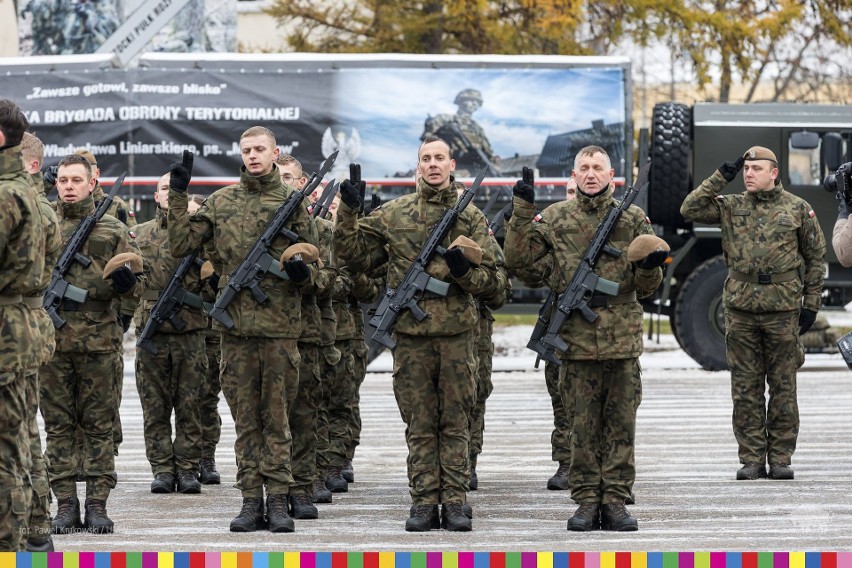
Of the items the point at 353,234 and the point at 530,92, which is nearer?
the point at 353,234

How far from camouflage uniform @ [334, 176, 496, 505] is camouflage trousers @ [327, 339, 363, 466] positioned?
5.89 ft

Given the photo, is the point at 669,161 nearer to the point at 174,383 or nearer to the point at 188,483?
the point at 174,383

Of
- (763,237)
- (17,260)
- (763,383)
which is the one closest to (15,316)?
(17,260)

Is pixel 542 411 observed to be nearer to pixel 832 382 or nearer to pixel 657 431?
pixel 657 431

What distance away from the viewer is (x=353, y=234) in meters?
8.59

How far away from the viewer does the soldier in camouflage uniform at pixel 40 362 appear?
706 centimetres

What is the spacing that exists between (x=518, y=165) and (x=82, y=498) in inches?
344

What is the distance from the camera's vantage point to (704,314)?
684 inches

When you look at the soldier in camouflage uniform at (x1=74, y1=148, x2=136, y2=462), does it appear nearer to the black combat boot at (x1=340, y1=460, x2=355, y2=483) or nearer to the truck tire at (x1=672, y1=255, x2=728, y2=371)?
the black combat boot at (x1=340, y1=460, x2=355, y2=483)

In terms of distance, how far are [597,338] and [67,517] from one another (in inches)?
120

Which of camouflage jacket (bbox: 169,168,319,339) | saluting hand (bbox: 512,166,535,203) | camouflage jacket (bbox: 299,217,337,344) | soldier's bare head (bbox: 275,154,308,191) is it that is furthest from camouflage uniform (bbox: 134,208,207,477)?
saluting hand (bbox: 512,166,535,203)

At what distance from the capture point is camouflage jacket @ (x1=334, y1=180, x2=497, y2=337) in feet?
28.0

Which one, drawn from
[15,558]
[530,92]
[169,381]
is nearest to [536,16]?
[530,92]

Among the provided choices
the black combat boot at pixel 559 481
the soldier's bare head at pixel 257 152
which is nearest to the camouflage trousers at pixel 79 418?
the soldier's bare head at pixel 257 152
